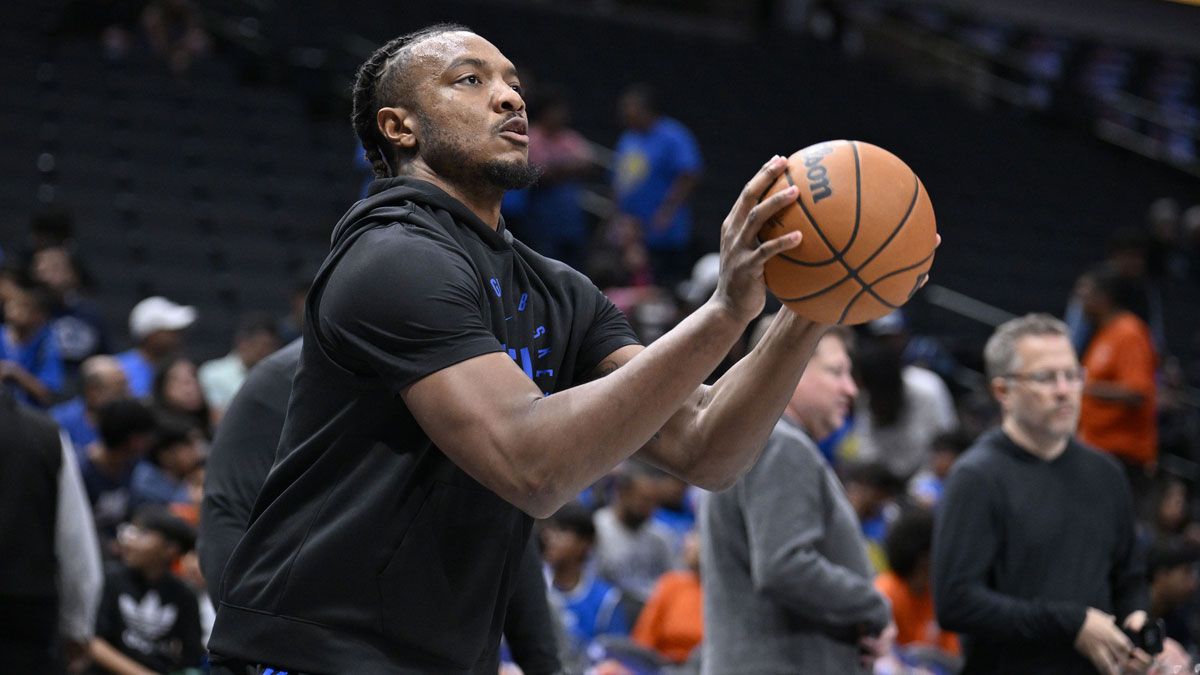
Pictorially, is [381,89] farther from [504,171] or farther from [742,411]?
[742,411]

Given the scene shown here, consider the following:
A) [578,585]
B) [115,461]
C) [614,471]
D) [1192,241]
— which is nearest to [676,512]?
[614,471]

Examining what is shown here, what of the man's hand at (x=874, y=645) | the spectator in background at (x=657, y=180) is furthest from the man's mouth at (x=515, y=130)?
the spectator in background at (x=657, y=180)

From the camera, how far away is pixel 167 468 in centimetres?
644

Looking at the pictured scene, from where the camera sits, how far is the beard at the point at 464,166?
242 cm

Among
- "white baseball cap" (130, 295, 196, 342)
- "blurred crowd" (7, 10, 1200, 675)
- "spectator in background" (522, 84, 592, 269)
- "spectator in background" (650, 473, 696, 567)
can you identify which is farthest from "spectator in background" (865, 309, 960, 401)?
"white baseball cap" (130, 295, 196, 342)

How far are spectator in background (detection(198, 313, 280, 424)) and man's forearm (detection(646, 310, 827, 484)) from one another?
18.8 ft

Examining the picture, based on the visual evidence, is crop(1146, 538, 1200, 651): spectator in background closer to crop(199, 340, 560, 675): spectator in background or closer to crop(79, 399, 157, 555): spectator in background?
crop(199, 340, 560, 675): spectator in background

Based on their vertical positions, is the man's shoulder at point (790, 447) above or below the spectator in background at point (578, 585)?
above

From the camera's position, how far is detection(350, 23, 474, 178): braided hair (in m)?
2.50

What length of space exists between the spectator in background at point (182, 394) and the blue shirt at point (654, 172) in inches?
172

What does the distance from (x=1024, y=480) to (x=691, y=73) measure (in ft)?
43.1

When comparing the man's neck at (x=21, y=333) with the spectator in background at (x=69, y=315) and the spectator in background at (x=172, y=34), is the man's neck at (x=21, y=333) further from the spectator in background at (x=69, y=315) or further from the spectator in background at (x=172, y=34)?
the spectator in background at (x=172, y=34)

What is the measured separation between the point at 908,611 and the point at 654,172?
5.31 m

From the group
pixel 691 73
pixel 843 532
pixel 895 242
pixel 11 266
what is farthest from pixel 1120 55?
pixel 895 242
